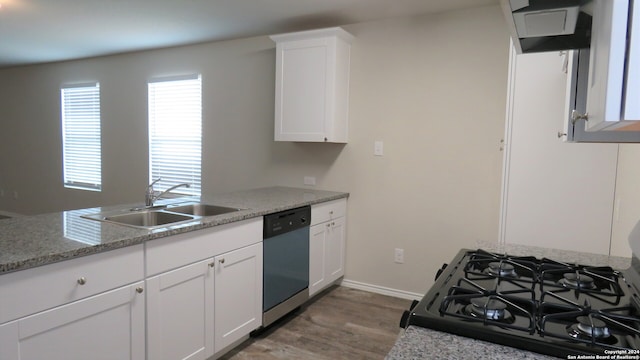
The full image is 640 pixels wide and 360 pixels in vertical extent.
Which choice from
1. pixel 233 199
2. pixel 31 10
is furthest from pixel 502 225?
pixel 31 10

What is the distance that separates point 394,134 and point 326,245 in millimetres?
1178

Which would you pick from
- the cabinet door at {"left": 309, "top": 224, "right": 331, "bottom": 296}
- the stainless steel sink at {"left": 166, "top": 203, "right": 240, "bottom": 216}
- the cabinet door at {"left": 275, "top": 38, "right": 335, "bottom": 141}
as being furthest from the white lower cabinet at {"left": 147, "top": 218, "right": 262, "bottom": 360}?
the cabinet door at {"left": 275, "top": 38, "right": 335, "bottom": 141}

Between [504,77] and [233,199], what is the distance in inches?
92.8

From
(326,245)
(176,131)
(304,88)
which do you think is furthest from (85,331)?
(176,131)

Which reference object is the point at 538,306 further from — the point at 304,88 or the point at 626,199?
the point at 304,88

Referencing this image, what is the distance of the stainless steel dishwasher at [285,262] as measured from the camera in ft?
8.93

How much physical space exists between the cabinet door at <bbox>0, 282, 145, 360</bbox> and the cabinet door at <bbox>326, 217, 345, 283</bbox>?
1911 mm

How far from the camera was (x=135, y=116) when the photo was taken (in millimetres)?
5051

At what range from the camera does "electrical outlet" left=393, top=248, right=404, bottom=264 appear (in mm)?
3629

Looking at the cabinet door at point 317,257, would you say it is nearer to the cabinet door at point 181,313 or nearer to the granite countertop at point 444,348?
the cabinet door at point 181,313

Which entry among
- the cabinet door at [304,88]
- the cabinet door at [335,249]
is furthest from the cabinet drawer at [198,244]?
the cabinet door at [304,88]

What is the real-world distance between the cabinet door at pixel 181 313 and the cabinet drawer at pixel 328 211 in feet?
3.92

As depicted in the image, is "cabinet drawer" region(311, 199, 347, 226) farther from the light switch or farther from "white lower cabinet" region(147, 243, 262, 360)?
"white lower cabinet" region(147, 243, 262, 360)

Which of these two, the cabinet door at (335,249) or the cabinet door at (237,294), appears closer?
Result: the cabinet door at (237,294)
